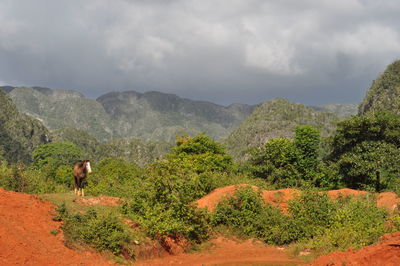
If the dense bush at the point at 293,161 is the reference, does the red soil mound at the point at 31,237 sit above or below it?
below

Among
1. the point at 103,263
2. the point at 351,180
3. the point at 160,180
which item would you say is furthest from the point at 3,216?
the point at 351,180

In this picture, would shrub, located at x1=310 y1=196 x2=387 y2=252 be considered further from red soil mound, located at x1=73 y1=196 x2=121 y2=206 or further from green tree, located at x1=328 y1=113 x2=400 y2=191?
green tree, located at x1=328 y1=113 x2=400 y2=191

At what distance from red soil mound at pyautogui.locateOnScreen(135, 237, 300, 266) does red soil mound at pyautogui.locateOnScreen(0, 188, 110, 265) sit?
331 cm

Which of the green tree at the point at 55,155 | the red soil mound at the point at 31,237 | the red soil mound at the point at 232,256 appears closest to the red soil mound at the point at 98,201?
the red soil mound at the point at 31,237

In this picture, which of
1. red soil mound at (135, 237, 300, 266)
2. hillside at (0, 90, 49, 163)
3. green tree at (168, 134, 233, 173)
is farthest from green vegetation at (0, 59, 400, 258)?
hillside at (0, 90, 49, 163)

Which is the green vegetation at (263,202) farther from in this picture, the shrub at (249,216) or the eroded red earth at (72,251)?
the eroded red earth at (72,251)

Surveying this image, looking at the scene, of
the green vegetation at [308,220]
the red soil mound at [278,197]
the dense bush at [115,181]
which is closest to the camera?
the green vegetation at [308,220]

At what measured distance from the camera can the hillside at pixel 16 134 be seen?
14588 centimetres

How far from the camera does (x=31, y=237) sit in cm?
1365

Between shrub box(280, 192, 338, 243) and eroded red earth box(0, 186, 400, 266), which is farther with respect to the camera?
shrub box(280, 192, 338, 243)

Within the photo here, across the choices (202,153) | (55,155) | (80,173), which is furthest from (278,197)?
(55,155)

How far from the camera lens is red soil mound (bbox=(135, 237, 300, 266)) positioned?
1605 centimetres

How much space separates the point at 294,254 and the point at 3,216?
13434 millimetres

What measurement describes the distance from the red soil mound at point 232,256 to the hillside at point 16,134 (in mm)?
139457
